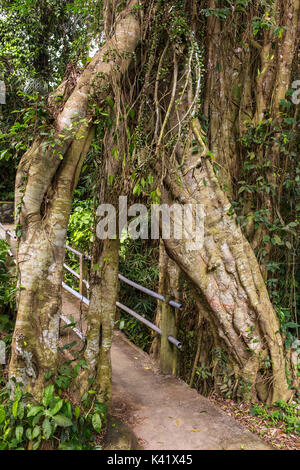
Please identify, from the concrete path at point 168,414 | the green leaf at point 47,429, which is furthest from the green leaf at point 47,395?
the concrete path at point 168,414

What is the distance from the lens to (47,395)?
2.52 meters

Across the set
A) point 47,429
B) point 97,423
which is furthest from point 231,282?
point 47,429

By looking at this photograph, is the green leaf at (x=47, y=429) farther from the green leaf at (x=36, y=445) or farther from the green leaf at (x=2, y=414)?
the green leaf at (x=2, y=414)

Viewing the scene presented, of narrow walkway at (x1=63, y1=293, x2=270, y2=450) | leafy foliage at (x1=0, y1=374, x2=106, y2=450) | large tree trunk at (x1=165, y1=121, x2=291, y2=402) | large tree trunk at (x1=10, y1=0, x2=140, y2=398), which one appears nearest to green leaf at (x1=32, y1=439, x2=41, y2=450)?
leafy foliage at (x1=0, y1=374, x2=106, y2=450)

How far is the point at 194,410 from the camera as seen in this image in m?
3.30

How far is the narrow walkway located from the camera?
9.39 ft

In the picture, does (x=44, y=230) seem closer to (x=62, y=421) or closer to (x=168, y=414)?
(x=62, y=421)

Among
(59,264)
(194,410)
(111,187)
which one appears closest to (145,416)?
(194,410)

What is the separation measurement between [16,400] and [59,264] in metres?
0.88

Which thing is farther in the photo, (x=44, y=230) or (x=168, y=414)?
(x=168, y=414)

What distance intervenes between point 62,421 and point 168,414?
1.10 m

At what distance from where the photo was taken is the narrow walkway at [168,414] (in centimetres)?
286
